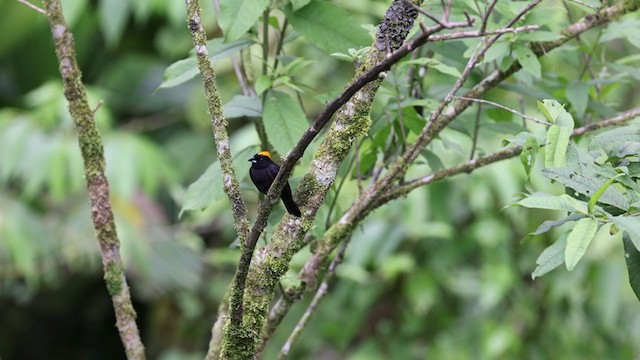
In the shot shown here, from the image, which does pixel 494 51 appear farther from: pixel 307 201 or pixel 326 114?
pixel 326 114

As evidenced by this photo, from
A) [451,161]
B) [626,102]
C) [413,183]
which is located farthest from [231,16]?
[626,102]

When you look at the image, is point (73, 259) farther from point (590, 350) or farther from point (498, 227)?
point (590, 350)

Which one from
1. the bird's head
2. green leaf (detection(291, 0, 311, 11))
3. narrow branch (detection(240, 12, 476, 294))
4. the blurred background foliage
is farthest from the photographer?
the blurred background foliage

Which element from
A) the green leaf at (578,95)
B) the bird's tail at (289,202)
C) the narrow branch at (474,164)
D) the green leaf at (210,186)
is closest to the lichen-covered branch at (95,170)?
the green leaf at (210,186)

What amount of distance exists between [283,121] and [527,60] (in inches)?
21.9

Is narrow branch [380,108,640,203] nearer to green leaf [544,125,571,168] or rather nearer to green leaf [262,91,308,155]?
green leaf [262,91,308,155]

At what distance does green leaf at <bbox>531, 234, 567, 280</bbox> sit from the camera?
1361 mm

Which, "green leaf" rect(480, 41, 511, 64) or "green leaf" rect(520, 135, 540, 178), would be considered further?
"green leaf" rect(480, 41, 511, 64)

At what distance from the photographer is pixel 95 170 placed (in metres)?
1.74

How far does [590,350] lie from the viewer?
15.9 feet

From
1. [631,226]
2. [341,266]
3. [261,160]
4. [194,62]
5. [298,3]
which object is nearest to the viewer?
[631,226]

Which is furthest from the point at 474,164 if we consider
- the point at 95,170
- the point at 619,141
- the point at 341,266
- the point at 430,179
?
the point at 341,266

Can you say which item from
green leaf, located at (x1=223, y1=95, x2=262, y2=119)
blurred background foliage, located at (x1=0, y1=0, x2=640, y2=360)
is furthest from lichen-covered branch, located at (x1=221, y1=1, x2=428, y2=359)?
blurred background foliage, located at (x1=0, y1=0, x2=640, y2=360)

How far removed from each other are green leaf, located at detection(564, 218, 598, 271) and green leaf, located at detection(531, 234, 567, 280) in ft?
0.24
